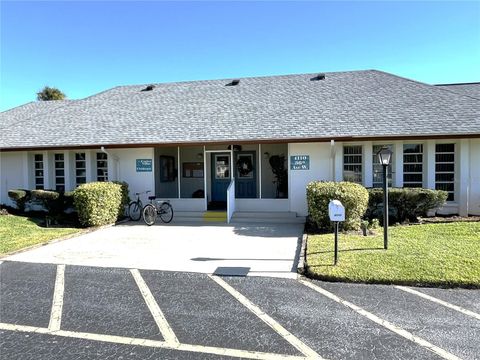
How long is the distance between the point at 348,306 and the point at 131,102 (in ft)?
49.8

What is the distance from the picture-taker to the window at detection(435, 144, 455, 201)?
11.8 m

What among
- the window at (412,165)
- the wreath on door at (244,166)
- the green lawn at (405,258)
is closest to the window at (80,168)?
the wreath on door at (244,166)

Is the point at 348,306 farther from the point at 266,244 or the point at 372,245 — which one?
the point at 266,244

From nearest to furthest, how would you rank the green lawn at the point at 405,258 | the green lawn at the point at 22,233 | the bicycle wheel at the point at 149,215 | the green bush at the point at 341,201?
the green lawn at the point at 405,258
the green lawn at the point at 22,233
the green bush at the point at 341,201
the bicycle wheel at the point at 149,215

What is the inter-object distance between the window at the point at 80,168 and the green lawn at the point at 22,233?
2680 mm

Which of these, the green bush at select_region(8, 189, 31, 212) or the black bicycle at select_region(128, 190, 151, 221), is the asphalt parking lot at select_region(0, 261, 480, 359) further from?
the green bush at select_region(8, 189, 31, 212)

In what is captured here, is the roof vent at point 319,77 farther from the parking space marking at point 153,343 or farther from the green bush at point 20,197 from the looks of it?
the parking space marking at point 153,343

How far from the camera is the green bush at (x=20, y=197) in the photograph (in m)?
13.0

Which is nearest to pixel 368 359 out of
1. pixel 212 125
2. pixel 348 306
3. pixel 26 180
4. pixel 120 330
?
pixel 348 306

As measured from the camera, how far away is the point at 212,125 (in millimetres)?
13680

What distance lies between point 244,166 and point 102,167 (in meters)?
5.68

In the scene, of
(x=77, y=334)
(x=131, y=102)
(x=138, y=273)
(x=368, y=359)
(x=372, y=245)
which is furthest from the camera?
(x=131, y=102)

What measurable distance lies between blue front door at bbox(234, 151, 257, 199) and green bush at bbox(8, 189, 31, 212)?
25.8 ft

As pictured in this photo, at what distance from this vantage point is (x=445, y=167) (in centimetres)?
1186
